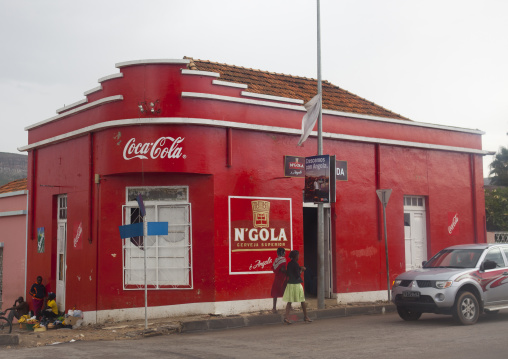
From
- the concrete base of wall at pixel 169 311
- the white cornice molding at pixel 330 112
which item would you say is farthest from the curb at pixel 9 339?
the white cornice molding at pixel 330 112

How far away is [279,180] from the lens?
15.9 meters

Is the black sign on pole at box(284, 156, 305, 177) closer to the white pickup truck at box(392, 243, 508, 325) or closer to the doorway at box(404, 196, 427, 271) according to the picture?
the doorway at box(404, 196, 427, 271)

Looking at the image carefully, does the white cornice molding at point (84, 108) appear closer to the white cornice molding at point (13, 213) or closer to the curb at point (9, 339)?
the white cornice molding at point (13, 213)

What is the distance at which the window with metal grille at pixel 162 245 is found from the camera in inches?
567

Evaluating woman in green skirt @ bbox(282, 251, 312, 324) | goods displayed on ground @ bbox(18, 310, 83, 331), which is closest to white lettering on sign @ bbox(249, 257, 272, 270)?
woman in green skirt @ bbox(282, 251, 312, 324)

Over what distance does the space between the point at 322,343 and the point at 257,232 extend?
539 cm

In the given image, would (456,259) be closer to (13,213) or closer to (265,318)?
(265,318)

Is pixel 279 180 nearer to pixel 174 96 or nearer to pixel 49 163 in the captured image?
Result: pixel 174 96

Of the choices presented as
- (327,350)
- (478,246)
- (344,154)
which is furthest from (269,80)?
(327,350)

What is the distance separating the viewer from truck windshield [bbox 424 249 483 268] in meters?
13.0

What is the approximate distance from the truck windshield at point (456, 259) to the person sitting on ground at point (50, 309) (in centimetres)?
951

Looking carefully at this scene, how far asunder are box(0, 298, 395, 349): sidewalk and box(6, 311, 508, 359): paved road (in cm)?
45

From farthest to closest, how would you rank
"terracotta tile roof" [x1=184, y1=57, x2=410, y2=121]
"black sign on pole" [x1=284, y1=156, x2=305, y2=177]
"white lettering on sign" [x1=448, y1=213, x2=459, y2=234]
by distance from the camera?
"white lettering on sign" [x1=448, y1=213, x2=459, y2=234]
"terracotta tile roof" [x1=184, y1=57, x2=410, y2=121]
"black sign on pole" [x1=284, y1=156, x2=305, y2=177]

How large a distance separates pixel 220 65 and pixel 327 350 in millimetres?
11639
